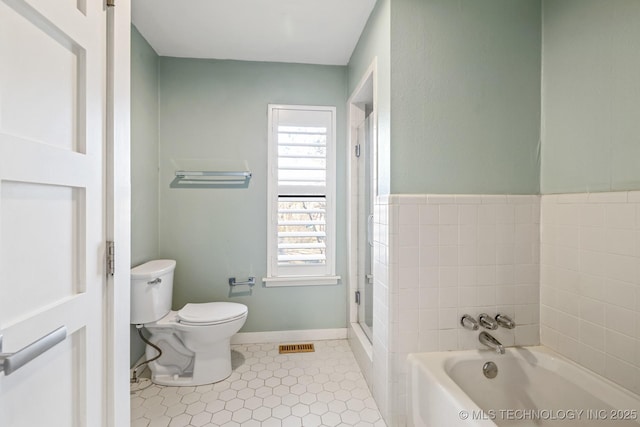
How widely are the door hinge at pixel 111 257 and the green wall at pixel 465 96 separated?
47.3 inches

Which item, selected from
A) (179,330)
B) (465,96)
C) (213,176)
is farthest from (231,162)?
(465,96)

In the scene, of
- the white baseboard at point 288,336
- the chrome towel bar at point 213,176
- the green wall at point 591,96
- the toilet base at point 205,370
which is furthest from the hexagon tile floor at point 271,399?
the green wall at point 591,96

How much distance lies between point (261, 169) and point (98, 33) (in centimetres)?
159

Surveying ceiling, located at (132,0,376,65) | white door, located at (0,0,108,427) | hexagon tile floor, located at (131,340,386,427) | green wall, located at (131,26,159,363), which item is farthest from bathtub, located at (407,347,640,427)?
ceiling, located at (132,0,376,65)

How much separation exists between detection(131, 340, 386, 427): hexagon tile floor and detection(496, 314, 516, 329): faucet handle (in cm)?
80

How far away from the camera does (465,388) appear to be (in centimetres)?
150

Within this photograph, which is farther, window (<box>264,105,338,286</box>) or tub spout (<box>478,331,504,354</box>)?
window (<box>264,105,338,286</box>)

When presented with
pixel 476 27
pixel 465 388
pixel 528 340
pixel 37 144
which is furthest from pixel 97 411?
pixel 476 27

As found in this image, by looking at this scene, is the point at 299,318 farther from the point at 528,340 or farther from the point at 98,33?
the point at 98,33

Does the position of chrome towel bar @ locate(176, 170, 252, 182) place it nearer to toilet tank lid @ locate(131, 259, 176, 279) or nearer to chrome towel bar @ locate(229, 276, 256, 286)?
toilet tank lid @ locate(131, 259, 176, 279)

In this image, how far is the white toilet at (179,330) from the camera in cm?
190

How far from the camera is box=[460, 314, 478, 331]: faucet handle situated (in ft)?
5.05

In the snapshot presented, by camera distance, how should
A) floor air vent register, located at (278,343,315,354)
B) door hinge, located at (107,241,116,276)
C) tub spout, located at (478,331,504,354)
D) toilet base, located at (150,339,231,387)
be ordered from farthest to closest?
floor air vent register, located at (278,343,315,354), toilet base, located at (150,339,231,387), tub spout, located at (478,331,504,354), door hinge, located at (107,241,116,276)

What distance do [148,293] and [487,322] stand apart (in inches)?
75.5
